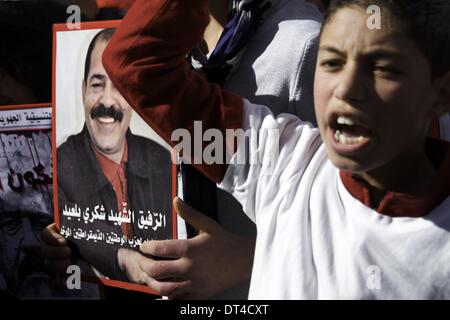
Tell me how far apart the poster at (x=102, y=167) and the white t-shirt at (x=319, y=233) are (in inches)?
10.5

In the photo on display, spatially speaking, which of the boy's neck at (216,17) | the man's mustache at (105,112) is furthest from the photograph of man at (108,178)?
the boy's neck at (216,17)

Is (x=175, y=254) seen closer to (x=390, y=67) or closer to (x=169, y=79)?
(x=169, y=79)

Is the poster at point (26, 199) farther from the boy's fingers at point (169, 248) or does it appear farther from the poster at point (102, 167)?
the boy's fingers at point (169, 248)

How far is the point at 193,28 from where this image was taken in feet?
4.05

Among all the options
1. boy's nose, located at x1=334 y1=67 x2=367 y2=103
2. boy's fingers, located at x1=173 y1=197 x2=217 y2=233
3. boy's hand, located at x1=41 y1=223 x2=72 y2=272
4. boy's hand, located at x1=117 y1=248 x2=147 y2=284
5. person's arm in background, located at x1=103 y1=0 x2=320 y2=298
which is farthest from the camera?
boy's hand, located at x1=41 y1=223 x2=72 y2=272

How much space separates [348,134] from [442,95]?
0.16m

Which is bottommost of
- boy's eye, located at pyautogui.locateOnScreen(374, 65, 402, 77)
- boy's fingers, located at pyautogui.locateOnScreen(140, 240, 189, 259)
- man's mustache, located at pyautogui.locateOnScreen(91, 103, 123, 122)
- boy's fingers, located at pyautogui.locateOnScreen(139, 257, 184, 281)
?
boy's fingers, located at pyautogui.locateOnScreen(139, 257, 184, 281)

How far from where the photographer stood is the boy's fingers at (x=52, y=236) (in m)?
1.62

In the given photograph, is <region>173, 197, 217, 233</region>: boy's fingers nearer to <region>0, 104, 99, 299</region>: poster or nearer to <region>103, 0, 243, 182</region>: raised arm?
<region>103, 0, 243, 182</region>: raised arm

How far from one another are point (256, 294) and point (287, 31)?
1.62 ft

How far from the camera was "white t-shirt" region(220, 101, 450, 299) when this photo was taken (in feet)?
3.50

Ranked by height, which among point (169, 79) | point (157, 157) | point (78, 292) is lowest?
point (78, 292)

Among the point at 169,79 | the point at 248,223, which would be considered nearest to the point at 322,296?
the point at 248,223

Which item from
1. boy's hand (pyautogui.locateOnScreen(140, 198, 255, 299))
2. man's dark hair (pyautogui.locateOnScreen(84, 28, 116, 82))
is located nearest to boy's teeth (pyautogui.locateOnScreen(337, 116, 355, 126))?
boy's hand (pyautogui.locateOnScreen(140, 198, 255, 299))
